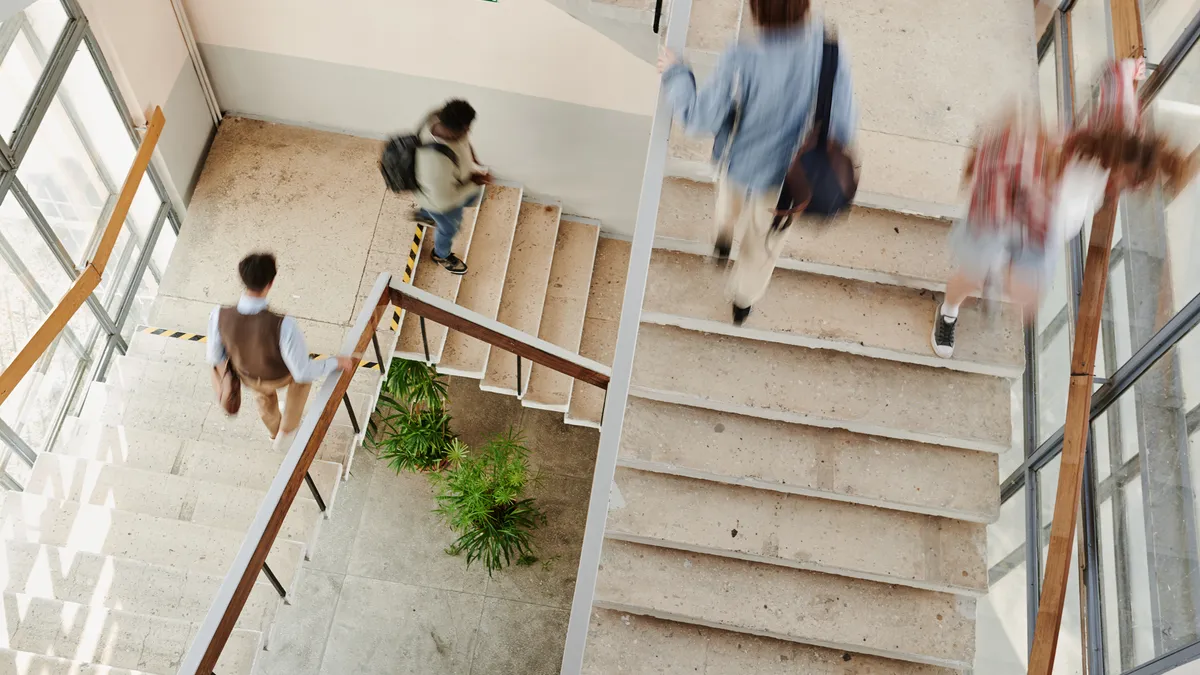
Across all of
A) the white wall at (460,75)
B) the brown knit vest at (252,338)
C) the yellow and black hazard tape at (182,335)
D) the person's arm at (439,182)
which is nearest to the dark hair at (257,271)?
the brown knit vest at (252,338)

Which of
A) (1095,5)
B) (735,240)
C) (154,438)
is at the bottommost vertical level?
(154,438)

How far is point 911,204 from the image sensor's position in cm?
402

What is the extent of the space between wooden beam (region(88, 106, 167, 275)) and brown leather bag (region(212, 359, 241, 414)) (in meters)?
1.39

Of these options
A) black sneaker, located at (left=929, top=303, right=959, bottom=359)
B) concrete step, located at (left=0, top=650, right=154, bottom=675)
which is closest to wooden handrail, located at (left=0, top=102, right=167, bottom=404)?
concrete step, located at (left=0, top=650, right=154, bottom=675)

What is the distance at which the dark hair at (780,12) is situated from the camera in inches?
107

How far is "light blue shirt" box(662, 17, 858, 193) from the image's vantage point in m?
2.82

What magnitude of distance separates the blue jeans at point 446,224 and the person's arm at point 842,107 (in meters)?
2.80

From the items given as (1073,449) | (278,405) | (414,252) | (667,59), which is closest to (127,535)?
(278,405)

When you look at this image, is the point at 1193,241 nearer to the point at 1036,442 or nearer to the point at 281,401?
the point at 1036,442

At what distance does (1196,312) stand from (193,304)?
604cm

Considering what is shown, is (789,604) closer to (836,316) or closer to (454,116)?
(836,316)

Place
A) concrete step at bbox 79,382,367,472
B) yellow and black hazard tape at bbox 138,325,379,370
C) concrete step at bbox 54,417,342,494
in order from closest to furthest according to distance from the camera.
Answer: concrete step at bbox 54,417,342,494 → concrete step at bbox 79,382,367,472 → yellow and black hazard tape at bbox 138,325,379,370

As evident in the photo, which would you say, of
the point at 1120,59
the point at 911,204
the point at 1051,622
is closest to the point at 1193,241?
the point at 1120,59

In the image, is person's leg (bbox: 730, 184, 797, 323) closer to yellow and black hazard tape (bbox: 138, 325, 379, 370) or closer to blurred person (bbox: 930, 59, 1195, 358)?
blurred person (bbox: 930, 59, 1195, 358)
